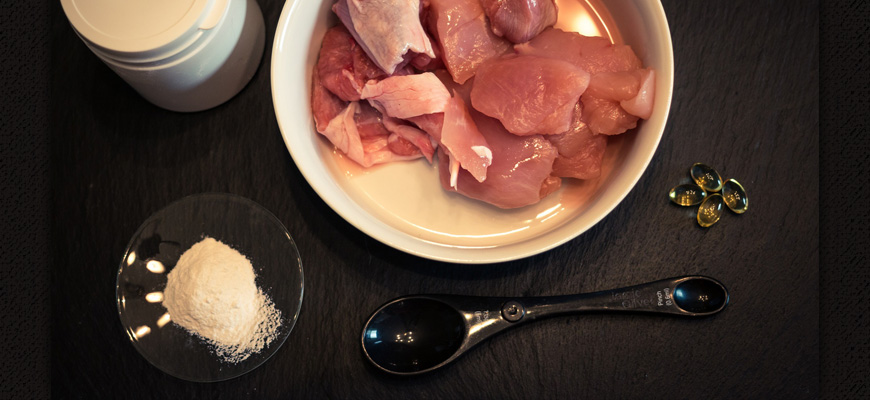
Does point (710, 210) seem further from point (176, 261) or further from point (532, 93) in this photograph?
point (176, 261)

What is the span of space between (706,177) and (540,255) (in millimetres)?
404

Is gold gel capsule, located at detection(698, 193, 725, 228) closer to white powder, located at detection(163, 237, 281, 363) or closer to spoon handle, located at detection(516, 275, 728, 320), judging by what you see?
spoon handle, located at detection(516, 275, 728, 320)

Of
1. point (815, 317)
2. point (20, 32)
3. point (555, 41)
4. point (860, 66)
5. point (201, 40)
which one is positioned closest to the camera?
point (201, 40)

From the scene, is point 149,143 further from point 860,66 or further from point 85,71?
point 860,66

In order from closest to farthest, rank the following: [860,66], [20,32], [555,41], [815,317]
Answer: [555,41] < [815,317] < [20,32] < [860,66]

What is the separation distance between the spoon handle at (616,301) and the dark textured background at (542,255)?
0.04 metres

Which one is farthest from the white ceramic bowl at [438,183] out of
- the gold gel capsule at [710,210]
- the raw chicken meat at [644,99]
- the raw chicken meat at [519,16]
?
the gold gel capsule at [710,210]

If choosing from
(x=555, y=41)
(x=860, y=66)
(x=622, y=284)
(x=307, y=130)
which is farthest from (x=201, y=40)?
(x=860, y=66)

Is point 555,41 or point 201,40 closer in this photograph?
point 201,40

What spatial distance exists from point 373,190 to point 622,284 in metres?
0.58

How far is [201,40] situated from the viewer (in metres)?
1.04

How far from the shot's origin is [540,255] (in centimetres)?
127

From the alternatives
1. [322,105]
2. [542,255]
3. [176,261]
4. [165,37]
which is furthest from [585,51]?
[176,261]

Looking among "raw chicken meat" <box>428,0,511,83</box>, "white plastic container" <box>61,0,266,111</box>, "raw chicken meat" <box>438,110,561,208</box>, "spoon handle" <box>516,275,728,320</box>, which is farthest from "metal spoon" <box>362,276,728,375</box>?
"white plastic container" <box>61,0,266,111</box>
